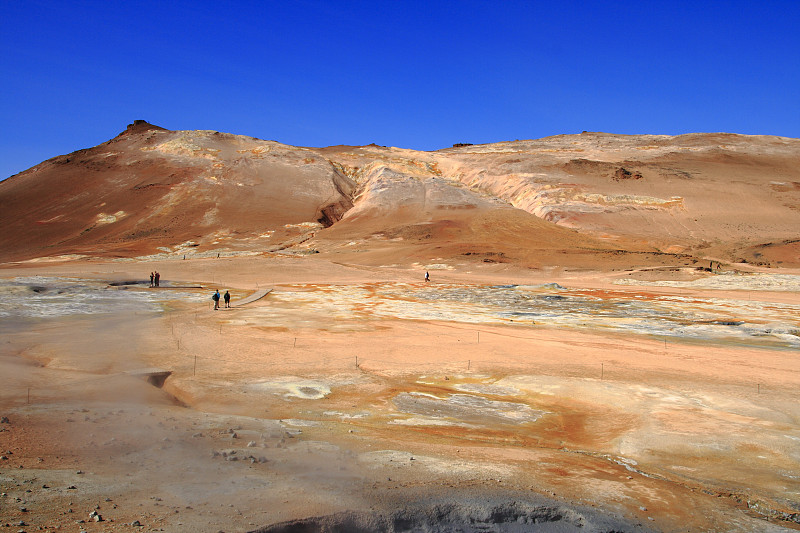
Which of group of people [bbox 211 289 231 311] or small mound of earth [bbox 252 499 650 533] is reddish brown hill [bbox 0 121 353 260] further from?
small mound of earth [bbox 252 499 650 533]

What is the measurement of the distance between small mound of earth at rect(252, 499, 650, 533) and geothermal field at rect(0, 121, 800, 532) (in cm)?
2

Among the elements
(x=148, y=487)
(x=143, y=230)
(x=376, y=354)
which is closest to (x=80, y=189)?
(x=143, y=230)

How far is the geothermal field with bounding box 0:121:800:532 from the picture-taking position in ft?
19.0

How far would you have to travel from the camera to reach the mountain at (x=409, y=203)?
60062mm

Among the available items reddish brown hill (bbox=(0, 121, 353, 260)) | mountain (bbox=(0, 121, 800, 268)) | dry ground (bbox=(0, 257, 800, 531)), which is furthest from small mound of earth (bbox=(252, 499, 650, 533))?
reddish brown hill (bbox=(0, 121, 353, 260))

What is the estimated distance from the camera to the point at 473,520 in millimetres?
5562

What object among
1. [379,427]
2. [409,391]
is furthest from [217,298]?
[379,427]

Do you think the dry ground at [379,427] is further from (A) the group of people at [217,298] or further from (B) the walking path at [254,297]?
(B) the walking path at [254,297]

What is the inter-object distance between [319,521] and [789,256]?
59.0 meters

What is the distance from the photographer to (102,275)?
140 feet

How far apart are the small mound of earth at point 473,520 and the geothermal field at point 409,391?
25mm

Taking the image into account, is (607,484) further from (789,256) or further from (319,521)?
(789,256)

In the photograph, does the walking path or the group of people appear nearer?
the group of people

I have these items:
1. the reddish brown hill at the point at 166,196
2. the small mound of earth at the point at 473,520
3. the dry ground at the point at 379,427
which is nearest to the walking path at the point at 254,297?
the dry ground at the point at 379,427
